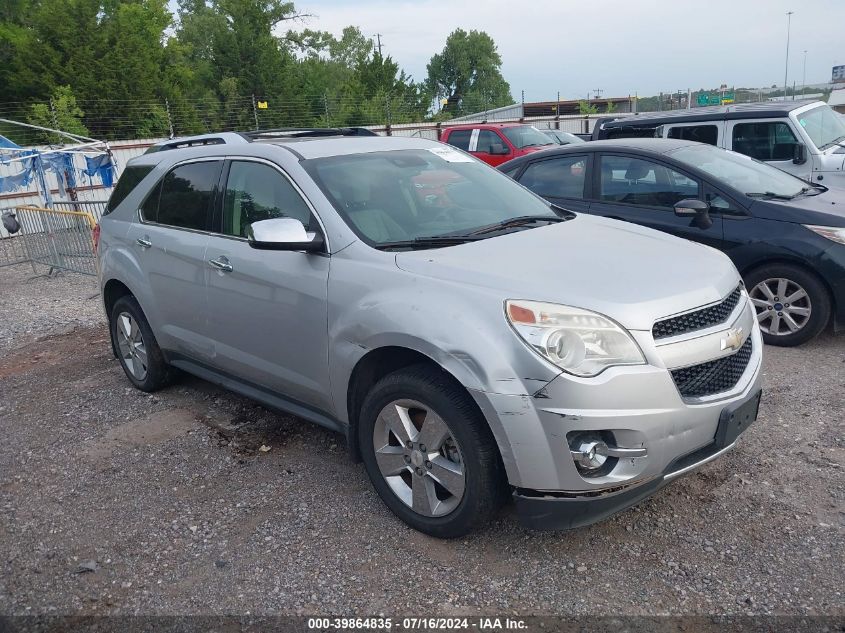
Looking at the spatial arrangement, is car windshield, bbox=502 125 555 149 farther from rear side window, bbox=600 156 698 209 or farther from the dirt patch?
the dirt patch

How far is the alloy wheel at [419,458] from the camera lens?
3127mm

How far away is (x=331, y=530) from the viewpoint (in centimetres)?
349

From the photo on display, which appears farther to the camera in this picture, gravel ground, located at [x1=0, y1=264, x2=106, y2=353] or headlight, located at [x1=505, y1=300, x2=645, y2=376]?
gravel ground, located at [x1=0, y1=264, x2=106, y2=353]

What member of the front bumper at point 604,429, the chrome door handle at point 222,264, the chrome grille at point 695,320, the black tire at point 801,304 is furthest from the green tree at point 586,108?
the front bumper at point 604,429

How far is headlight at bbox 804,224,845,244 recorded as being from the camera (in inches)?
213

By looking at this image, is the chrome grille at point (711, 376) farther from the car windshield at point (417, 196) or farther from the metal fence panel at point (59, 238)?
the metal fence panel at point (59, 238)

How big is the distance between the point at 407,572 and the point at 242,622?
2.30 feet

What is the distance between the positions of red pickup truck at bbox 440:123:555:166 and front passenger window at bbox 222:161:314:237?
11800mm

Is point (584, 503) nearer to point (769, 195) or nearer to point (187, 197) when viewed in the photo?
point (187, 197)

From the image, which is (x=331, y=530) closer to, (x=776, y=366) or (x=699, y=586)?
(x=699, y=586)

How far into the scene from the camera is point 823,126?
348 inches

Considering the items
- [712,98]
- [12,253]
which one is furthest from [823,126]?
[712,98]

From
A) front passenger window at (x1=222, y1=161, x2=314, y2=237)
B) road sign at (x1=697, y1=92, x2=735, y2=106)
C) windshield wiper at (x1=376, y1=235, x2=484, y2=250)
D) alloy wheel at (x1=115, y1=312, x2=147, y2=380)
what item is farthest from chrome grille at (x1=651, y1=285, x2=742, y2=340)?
road sign at (x1=697, y1=92, x2=735, y2=106)

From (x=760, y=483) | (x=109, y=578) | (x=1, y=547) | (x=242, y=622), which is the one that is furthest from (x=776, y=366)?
(x=1, y=547)
